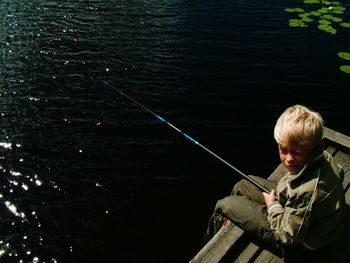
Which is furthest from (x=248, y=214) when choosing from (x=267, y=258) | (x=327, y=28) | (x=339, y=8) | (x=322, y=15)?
(x=339, y=8)

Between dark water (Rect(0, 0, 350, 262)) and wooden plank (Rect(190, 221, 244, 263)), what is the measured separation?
2398 millimetres

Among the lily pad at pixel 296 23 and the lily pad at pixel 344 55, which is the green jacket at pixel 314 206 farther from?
the lily pad at pixel 296 23

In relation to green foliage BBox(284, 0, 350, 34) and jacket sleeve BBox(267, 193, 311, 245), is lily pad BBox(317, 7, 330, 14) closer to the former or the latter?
green foliage BBox(284, 0, 350, 34)

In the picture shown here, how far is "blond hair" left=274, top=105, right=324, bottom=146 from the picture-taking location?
145 inches

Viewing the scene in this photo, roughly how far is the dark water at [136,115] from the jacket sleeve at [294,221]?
3.48 m

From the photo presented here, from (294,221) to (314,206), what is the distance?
29 centimetres

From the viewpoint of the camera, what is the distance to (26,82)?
40.9 ft

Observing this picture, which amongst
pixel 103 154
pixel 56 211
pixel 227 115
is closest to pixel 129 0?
pixel 227 115

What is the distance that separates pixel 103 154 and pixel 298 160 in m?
6.48

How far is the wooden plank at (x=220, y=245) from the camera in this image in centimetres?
466

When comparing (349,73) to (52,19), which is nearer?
(349,73)

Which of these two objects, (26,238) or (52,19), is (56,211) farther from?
(52,19)

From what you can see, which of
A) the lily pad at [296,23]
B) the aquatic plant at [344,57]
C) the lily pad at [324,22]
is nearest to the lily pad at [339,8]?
the lily pad at [324,22]

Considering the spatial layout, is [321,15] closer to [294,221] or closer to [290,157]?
[290,157]
